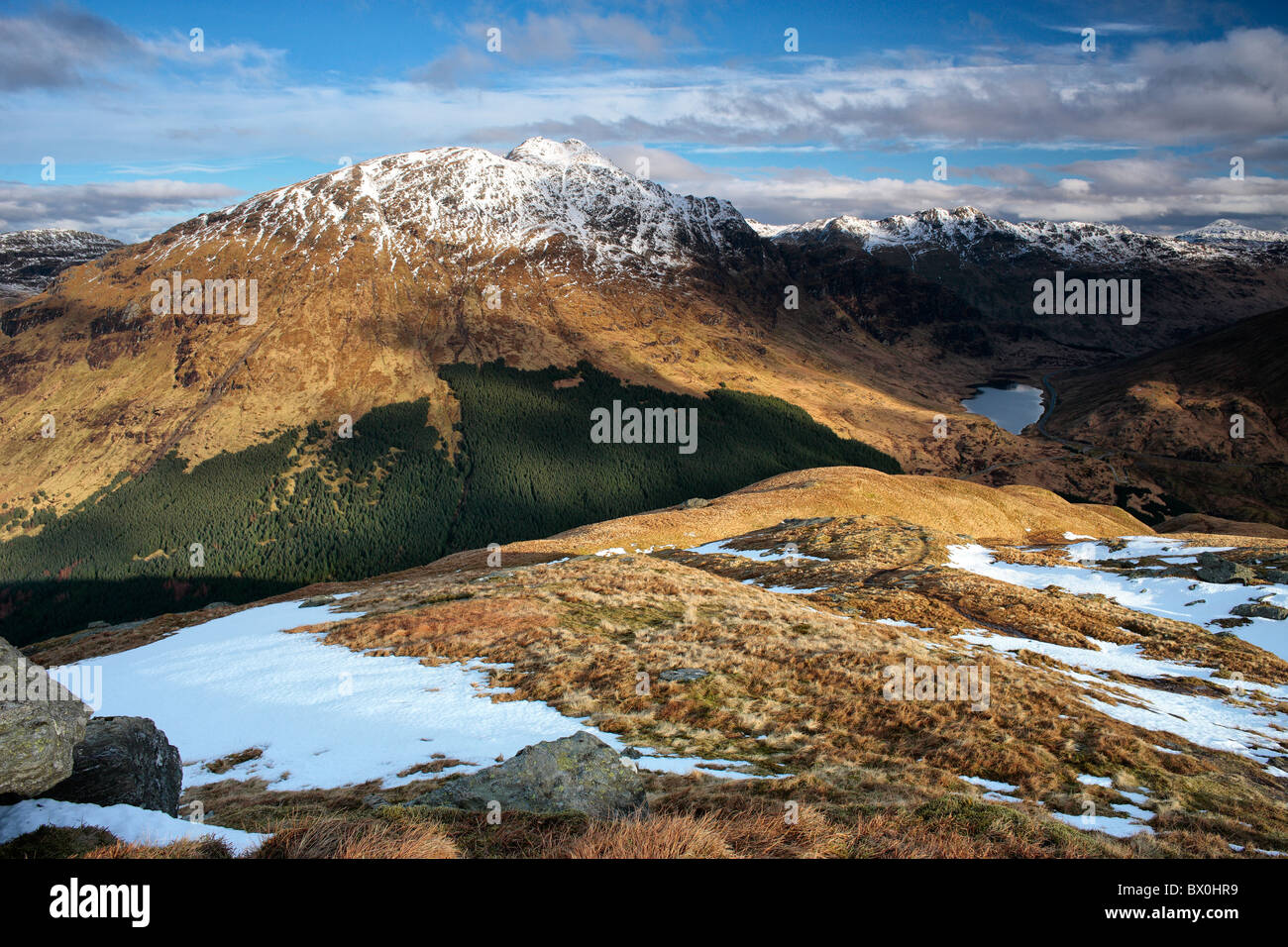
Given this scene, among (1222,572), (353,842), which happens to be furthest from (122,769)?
(1222,572)

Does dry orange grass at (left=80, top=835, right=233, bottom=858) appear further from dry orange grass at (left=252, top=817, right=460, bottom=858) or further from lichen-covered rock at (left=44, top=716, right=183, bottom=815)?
lichen-covered rock at (left=44, top=716, right=183, bottom=815)

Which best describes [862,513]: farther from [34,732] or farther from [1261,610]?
[34,732]

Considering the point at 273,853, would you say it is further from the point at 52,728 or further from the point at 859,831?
the point at 859,831

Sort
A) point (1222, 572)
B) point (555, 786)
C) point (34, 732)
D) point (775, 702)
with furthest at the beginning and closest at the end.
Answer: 1. point (1222, 572)
2. point (775, 702)
3. point (555, 786)
4. point (34, 732)

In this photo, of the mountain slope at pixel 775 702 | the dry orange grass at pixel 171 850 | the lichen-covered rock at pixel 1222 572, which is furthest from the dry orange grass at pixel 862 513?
the dry orange grass at pixel 171 850

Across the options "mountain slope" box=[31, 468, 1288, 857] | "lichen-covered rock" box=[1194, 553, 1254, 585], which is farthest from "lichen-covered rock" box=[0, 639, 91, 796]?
"lichen-covered rock" box=[1194, 553, 1254, 585]
